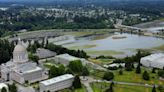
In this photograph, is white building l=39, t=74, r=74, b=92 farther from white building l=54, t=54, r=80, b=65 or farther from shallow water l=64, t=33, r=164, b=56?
shallow water l=64, t=33, r=164, b=56

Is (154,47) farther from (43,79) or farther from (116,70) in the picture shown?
(43,79)

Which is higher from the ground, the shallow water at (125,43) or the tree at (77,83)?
the tree at (77,83)

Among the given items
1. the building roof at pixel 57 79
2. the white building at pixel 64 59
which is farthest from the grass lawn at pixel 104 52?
the building roof at pixel 57 79

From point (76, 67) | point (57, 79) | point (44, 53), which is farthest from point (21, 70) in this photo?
point (44, 53)

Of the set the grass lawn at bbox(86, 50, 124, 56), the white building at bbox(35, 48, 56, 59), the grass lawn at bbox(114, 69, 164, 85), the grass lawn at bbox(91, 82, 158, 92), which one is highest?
the grass lawn at bbox(114, 69, 164, 85)

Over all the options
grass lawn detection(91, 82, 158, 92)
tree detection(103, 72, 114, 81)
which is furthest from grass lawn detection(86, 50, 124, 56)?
grass lawn detection(91, 82, 158, 92)

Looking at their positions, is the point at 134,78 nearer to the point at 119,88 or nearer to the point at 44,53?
the point at 119,88

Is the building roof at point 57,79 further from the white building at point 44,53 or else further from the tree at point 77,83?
the white building at point 44,53
